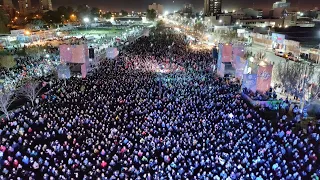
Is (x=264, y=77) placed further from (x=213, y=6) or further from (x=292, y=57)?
(x=213, y=6)

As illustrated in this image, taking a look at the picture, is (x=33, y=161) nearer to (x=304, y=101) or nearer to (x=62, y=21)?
(x=304, y=101)

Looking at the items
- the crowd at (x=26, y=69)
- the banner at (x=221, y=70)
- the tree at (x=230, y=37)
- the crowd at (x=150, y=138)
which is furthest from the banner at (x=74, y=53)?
the tree at (x=230, y=37)

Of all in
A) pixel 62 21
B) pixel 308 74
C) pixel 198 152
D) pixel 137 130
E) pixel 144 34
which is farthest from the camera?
pixel 62 21

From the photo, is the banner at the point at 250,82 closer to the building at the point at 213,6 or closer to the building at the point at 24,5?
the building at the point at 24,5

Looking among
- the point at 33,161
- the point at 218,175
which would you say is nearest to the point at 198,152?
the point at 218,175

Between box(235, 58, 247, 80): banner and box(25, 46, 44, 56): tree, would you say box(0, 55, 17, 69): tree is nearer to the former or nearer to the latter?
box(25, 46, 44, 56): tree

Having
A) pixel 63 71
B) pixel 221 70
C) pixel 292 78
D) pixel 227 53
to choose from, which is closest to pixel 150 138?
pixel 292 78
